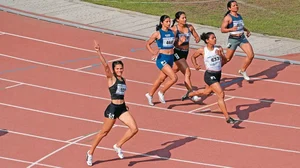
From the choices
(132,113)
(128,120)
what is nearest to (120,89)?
A: (128,120)

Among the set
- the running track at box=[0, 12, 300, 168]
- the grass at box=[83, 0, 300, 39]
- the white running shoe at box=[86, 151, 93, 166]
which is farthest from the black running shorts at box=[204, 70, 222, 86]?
the grass at box=[83, 0, 300, 39]

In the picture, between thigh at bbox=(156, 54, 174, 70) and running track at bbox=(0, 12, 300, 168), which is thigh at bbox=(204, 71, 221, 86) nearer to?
running track at bbox=(0, 12, 300, 168)

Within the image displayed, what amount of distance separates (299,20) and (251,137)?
31.9ft

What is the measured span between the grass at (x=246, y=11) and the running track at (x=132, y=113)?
2957mm

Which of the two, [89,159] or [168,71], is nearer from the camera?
[89,159]

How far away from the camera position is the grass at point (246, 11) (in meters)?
24.8

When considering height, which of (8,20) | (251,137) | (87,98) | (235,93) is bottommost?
(251,137)

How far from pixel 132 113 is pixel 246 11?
31.6 feet

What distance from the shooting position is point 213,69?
17.0m

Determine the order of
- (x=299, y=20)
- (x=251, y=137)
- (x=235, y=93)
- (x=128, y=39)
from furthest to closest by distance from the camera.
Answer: (x=299, y=20) → (x=128, y=39) → (x=235, y=93) → (x=251, y=137)

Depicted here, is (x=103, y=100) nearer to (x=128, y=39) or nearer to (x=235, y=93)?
(x=235, y=93)

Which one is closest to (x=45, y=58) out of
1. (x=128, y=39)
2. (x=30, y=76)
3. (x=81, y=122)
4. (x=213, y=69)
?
(x=30, y=76)

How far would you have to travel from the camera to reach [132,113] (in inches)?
705

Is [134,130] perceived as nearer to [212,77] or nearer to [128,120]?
[128,120]
